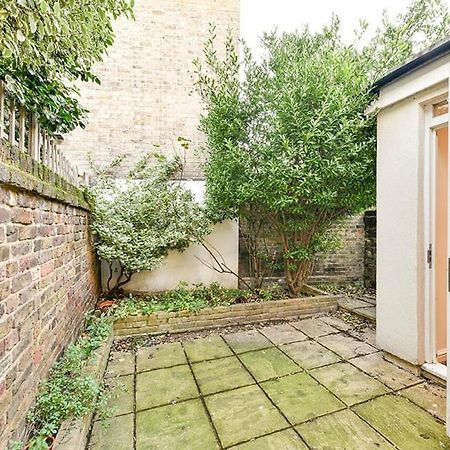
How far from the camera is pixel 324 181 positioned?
3699mm

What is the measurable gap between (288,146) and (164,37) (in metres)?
4.74

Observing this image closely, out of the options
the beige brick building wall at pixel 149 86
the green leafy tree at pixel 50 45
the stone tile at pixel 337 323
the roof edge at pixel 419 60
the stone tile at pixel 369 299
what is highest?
the beige brick building wall at pixel 149 86

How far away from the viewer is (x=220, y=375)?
2648 mm

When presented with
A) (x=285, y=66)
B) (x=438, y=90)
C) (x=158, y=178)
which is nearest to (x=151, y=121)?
(x=158, y=178)

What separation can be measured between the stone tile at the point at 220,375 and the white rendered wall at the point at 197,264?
2.24 meters

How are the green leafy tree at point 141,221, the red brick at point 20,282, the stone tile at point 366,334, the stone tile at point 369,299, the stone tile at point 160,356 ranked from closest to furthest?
1. the red brick at point 20,282
2. the stone tile at point 160,356
3. the stone tile at point 366,334
4. the green leafy tree at point 141,221
5. the stone tile at point 369,299

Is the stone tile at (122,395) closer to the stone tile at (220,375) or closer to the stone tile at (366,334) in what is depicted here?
the stone tile at (220,375)

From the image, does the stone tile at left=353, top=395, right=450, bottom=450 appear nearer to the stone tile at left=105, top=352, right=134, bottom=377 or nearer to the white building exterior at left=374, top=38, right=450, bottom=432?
the white building exterior at left=374, top=38, right=450, bottom=432

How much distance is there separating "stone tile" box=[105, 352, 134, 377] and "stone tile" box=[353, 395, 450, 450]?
2.20 m

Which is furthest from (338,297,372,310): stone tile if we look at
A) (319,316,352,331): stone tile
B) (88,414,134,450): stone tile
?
(88,414,134,450): stone tile

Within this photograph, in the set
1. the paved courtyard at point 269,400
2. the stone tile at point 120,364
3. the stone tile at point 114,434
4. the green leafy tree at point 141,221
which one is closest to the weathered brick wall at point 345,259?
the paved courtyard at point 269,400

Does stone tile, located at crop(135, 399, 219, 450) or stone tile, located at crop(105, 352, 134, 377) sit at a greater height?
stone tile, located at crop(105, 352, 134, 377)

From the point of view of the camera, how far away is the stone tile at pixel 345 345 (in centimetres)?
307

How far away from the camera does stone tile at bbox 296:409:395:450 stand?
70.3 inches
